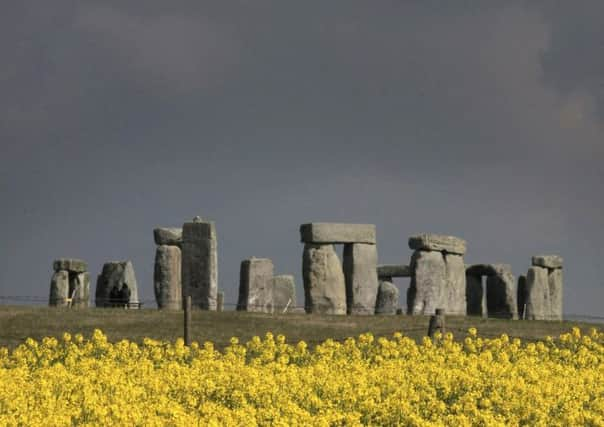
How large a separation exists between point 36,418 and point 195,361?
19.6ft

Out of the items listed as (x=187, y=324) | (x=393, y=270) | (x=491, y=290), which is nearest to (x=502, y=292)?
(x=491, y=290)

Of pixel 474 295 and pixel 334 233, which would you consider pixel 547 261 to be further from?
pixel 334 233

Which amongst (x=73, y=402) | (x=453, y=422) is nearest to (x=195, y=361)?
(x=73, y=402)

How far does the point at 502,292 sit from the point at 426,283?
6080 millimetres

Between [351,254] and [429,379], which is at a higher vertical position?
[351,254]

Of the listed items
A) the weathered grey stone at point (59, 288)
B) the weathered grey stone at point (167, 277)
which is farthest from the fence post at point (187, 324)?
the weathered grey stone at point (59, 288)

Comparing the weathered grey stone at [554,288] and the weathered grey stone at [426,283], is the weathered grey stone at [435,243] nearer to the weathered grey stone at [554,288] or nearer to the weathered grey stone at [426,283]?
the weathered grey stone at [426,283]

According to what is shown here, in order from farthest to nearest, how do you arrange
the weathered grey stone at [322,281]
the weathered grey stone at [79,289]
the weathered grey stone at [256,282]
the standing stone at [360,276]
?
1. the weathered grey stone at [79,289]
2. the standing stone at [360,276]
3. the weathered grey stone at [256,282]
4. the weathered grey stone at [322,281]

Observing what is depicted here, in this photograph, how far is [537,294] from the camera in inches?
1587

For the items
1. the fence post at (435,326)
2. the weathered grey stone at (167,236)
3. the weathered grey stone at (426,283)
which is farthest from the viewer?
the weathered grey stone at (167,236)

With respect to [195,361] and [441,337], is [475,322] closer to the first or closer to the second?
[441,337]

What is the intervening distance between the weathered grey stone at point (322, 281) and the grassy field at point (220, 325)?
338 cm

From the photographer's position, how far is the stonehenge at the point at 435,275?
34719 mm

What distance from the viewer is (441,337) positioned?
2233 centimetres
